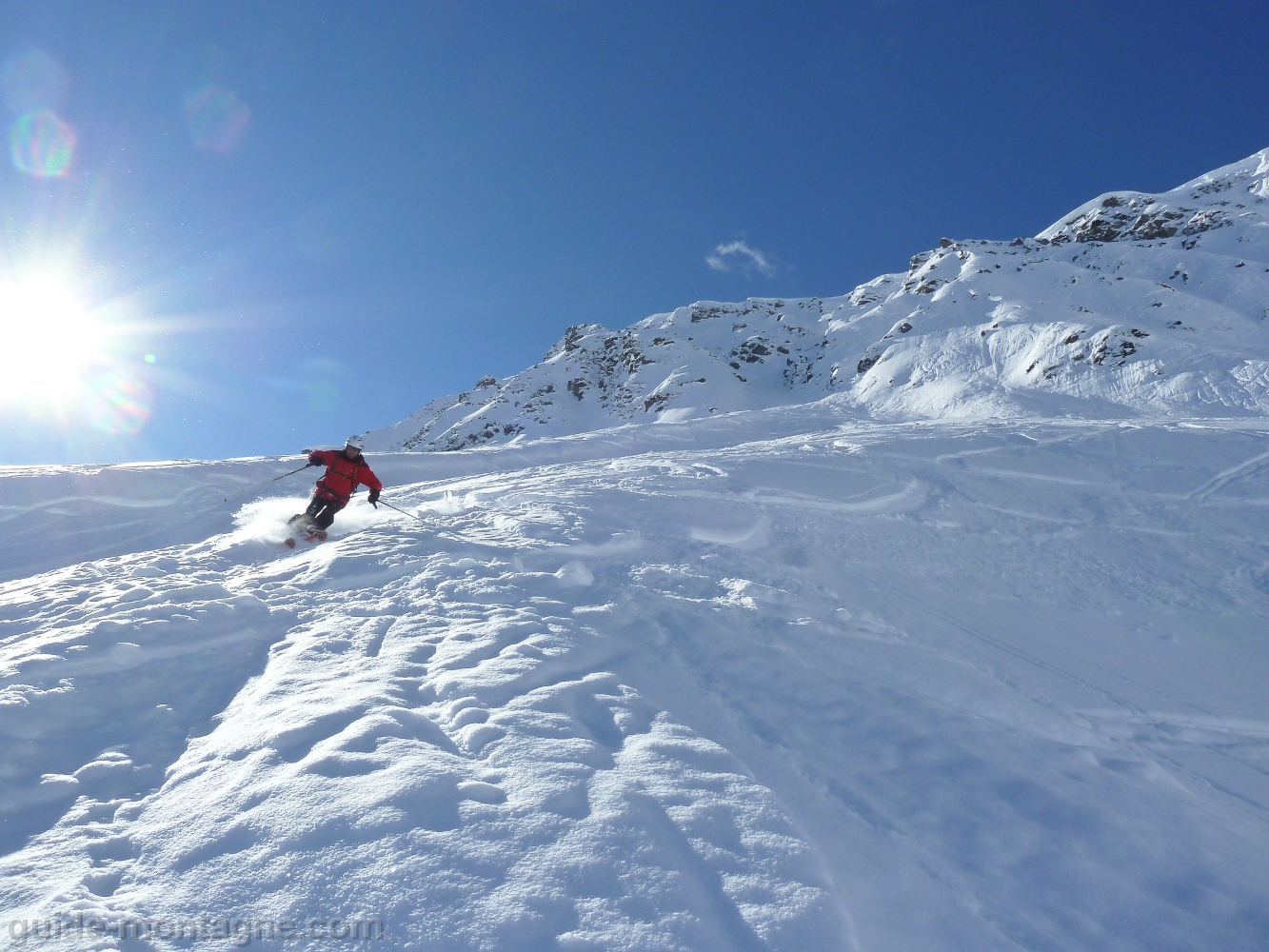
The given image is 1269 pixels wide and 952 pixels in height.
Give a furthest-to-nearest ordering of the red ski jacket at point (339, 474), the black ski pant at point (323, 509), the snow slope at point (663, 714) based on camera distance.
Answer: the red ski jacket at point (339, 474) → the black ski pant at point (323, 509) → the snow slope at point (663, 714)

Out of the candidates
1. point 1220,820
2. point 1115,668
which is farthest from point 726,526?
point 1220,820

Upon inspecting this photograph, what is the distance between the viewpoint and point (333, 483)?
953 cm

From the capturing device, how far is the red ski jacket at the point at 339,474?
9523 millimetres

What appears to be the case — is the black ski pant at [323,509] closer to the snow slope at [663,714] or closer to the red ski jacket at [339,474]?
the red ski jacket at [339,474]

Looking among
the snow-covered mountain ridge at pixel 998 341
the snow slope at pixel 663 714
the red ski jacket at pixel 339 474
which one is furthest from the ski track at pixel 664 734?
the snow-covered mountain ridge at pixel 998 341

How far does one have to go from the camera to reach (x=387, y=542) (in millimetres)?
8406

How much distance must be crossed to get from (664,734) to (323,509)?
780cm

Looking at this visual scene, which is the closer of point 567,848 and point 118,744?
point 567,848

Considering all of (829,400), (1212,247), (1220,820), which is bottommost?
(1220,820)

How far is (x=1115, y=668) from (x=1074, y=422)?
43.1 ft

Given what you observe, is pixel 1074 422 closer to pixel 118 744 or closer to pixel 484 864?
pixel 484 864

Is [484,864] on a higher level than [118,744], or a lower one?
lower

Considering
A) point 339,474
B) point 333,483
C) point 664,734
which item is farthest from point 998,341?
point 664,734

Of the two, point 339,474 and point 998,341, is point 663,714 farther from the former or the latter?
point 998,341
